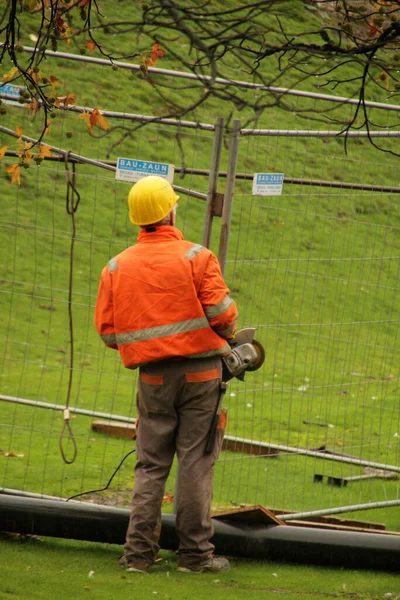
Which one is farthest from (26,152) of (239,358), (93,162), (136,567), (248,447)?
(248,447)

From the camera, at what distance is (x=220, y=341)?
16.7 ft

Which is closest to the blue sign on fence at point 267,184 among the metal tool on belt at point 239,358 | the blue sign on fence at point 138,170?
the blue sign on fence at point 138,170

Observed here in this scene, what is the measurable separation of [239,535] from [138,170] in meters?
2.10

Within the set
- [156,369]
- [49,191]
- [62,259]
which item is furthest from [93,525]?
[49,191]

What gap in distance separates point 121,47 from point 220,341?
1956 centimetres

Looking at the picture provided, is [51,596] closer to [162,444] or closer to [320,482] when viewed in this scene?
[162,444]

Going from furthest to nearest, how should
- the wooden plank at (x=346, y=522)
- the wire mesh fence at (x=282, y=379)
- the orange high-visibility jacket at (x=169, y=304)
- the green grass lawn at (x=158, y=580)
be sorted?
the wire mesh fence at (x=282, y=379) < the wooden plank at (x=346, y=522) < the orange high-visibility jacket at (x=169, y=304) < the green grass lawn at (x=158, y=580)

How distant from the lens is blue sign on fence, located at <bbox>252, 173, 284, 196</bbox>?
553cm

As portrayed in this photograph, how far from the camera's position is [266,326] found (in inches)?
230

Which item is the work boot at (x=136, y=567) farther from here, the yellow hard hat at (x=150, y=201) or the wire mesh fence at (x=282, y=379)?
the yellow hard hat at (x=150, y=201)

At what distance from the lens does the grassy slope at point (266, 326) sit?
6.43 m

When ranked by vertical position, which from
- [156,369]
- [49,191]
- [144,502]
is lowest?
[144,502]

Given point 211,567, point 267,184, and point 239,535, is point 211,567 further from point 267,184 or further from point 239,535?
point 267,184

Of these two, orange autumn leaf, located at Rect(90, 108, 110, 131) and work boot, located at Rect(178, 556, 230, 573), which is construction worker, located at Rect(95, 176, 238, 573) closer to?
work boot, located at Rect(178, 556, 230, 573)
